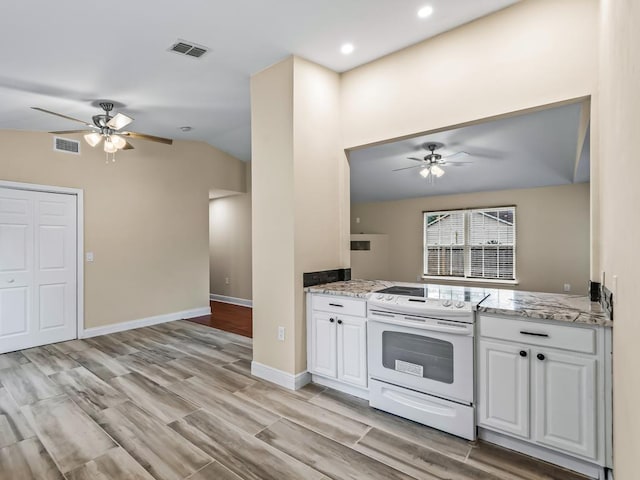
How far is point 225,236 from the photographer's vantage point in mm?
7773

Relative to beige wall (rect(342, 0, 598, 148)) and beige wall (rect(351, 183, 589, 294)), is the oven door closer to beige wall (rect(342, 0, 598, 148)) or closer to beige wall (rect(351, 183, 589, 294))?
beige wall (rect(342, 0, 598, 148))

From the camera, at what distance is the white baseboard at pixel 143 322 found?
4.80m

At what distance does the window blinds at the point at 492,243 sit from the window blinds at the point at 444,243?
229mm

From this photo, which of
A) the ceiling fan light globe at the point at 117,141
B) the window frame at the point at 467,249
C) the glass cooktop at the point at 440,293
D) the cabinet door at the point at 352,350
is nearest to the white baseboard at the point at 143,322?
the ceiling fan light globe at the point at 117,141

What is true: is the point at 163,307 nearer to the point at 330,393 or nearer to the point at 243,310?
the point at 243,310

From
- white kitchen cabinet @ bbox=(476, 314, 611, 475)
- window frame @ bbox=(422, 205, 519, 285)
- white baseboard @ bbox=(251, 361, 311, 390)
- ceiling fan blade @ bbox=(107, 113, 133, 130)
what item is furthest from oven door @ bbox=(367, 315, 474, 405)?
window frame @ bbox=(422, 205, 519, 285)

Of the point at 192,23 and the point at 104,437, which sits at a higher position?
the point at 192,23

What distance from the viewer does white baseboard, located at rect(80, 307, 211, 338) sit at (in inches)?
189

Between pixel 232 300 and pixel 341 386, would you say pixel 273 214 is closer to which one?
pixel 341 386

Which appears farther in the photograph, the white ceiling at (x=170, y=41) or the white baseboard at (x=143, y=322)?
the white baseboard at (x=143, y=322)

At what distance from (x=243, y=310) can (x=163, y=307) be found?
160 centimetres

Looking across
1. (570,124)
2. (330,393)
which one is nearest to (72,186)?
(330,393)

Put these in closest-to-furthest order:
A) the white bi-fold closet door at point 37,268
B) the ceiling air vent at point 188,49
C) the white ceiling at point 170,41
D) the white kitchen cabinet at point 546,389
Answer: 1. the white kitchen cabinet at point 546,389
2. the white ceiling at point 170,41
3. the ceiling air vent at point 188,49
4. the white bi-fold closet door at point 37,268

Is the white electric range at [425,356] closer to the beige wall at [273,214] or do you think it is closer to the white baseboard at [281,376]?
the white baseboard at [281,376]
